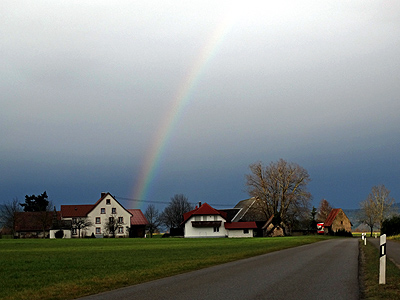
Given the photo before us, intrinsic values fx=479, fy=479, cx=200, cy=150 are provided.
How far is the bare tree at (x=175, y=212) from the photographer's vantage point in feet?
517

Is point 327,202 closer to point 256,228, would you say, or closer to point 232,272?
point 256,228

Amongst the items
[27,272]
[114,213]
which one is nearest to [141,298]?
[27,272]

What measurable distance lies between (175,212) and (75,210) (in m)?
47.2

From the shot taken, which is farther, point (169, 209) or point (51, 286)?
point (169, 209)

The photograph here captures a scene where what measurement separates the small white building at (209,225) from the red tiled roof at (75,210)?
2568 centimetres

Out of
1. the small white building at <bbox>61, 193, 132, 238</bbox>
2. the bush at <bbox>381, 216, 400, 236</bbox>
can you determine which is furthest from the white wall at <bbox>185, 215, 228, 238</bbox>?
the bush at <bbox>381, 216, 400, 236</bbox>

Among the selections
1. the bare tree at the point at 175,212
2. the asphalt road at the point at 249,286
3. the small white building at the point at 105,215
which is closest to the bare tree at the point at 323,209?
the bare tree at the point at 175,212

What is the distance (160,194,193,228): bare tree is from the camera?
517ft

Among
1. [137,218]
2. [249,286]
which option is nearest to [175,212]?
[137,218]

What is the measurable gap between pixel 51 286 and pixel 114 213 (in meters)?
104

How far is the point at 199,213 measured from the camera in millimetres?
108938

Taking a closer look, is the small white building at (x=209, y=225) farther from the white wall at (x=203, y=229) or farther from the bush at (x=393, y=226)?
the bush at (x=393, y=226)

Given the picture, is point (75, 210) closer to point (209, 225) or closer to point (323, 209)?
point (209, 225)

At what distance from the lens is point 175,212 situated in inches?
6378
